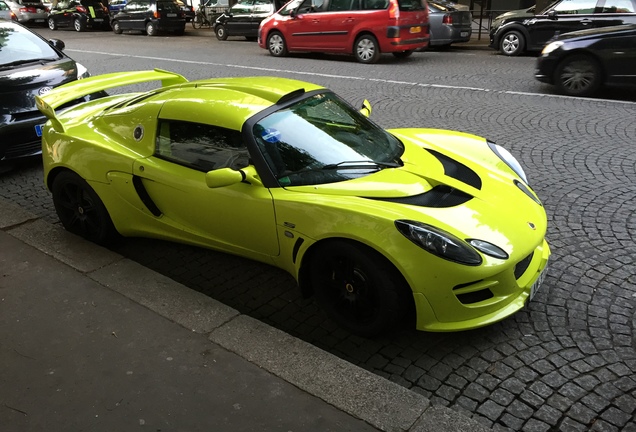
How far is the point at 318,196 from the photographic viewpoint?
3.39 meters

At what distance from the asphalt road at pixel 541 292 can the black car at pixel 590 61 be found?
0.38 meters

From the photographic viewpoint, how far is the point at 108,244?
4.68m

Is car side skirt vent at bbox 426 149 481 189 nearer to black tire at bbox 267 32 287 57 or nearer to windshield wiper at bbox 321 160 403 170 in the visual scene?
windshield wiper at bbox 321 160 403 170

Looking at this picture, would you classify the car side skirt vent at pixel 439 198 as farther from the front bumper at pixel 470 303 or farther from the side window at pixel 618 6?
the side window at pixel 618 6

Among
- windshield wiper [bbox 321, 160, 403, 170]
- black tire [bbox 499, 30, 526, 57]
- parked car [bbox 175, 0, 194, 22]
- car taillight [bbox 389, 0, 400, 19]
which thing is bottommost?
windshield wiper [bbox 321, 160, 403, 170]

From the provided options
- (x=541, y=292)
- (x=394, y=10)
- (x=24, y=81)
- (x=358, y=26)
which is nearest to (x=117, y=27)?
(x=358, y=26)

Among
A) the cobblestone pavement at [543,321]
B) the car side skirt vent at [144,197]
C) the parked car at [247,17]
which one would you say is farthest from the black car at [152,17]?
the car side skirt vent at [144,197]

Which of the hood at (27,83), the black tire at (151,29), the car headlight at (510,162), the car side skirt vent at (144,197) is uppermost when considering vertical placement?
the black tire at (151,29)

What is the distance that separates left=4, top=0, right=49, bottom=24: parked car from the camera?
29234 millimetres

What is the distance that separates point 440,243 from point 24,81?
5.67m

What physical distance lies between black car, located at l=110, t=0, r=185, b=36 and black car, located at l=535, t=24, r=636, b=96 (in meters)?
16.7

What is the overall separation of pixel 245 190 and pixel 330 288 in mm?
823

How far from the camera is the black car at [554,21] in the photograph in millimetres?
10891

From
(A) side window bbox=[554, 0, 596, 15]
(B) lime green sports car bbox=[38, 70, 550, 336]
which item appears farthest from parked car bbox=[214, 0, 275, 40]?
(B) lime green sports car bbox=[38, 70, 550, 336]
